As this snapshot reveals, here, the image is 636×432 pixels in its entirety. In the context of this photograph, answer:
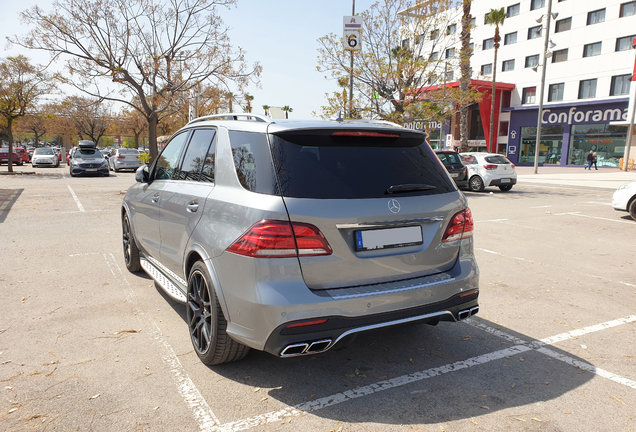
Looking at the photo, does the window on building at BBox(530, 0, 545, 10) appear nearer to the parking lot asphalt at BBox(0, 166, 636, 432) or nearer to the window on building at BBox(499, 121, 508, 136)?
the window on building at BBox(499, 121, 508, 136)

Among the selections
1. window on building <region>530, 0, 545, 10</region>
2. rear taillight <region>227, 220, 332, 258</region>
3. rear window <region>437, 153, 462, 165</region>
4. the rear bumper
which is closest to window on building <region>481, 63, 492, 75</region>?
window on building <region>530, 0, 545, 10</region>

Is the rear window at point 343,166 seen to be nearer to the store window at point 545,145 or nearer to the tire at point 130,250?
the tire at point 130,250

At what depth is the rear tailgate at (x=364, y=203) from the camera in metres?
2.73

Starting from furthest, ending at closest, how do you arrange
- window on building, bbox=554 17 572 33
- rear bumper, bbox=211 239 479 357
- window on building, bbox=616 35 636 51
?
window on building, bbox=554 17 572 33 < window on building, bbox=616 35 636 51 < rear bumper, bbox=211 239 479 357

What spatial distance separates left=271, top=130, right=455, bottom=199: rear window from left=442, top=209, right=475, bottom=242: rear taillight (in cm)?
22

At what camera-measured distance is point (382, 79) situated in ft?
60.9

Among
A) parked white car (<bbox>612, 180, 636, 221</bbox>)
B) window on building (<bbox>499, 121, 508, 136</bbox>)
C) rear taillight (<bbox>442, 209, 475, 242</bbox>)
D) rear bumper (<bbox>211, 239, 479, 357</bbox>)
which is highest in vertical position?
window on building (<bbox>499, 121, 508, 136</bbox>)

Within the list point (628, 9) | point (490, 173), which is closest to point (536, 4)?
point (628, 9)

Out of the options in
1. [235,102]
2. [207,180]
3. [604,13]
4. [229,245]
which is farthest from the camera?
[604,13]

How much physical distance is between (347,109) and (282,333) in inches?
679

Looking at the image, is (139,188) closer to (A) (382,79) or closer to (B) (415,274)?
(B) (415,274)

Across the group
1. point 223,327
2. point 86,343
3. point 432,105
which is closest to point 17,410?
point 86,343

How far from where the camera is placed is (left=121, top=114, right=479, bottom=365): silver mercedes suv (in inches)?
105

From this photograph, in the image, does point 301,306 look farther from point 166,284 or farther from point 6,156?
point 6,156
